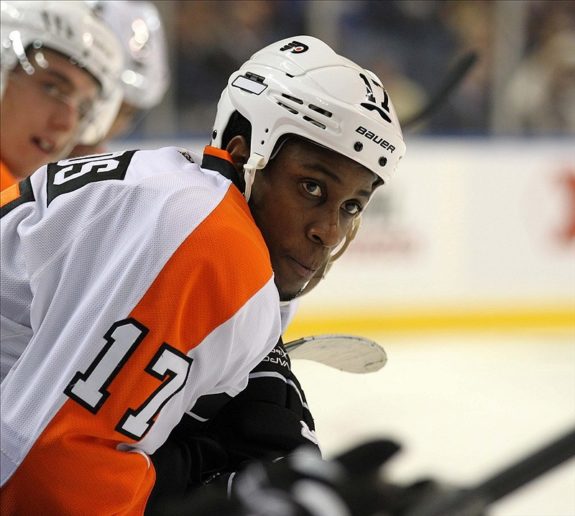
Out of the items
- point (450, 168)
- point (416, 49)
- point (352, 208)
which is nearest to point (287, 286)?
point (352, 208)

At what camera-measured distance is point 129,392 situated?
1109 millimetres

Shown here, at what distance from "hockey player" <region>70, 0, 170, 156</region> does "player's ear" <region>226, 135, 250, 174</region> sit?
155 cm

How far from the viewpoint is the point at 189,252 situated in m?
1.11

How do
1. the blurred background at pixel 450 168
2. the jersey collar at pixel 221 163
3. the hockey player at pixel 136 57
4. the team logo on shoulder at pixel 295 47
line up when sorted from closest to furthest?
the jersey collar at pixel 221 163
the team logo on shoulder at pixel 295 47
the hockey player at pixel 136 57
the blurred background at pixel 450 168

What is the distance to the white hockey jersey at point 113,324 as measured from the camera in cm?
110

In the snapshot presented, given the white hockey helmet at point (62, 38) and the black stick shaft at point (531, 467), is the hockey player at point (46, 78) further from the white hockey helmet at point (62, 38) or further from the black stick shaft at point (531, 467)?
the black stick shaft at point (531, 467)

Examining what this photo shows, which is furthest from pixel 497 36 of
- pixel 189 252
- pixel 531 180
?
pixel 189 252

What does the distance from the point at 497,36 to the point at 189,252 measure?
418 cm

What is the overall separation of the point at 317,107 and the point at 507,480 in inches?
27.9

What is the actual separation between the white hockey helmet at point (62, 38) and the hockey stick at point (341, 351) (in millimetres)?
775

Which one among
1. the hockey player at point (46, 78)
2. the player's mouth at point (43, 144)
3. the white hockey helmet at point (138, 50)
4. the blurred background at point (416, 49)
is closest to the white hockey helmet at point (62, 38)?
the hockey player at point (46, 78)

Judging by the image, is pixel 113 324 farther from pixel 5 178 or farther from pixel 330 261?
pixel 5 178

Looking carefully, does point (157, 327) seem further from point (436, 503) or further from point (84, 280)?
point (436, 503)

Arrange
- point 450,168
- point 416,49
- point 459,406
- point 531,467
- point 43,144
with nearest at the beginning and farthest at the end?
point 531,467, point 43,144, point 459,406, point 450,168, point 416,49
